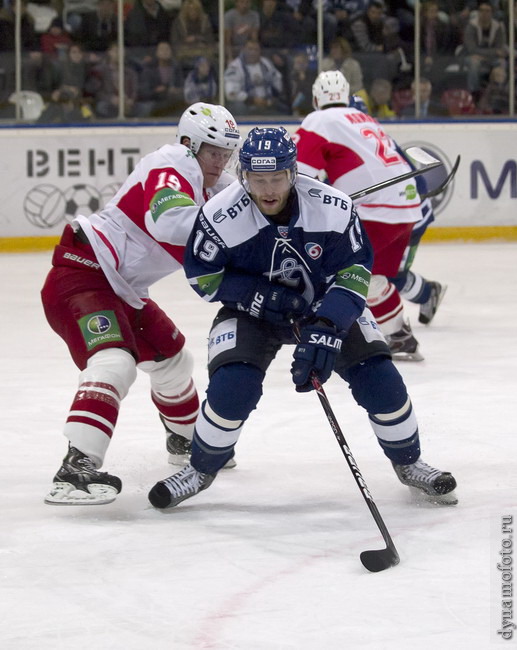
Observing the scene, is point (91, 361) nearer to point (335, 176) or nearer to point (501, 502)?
point (501, 502)

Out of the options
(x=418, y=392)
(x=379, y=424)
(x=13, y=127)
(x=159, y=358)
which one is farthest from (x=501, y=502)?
(x=13, y=127)

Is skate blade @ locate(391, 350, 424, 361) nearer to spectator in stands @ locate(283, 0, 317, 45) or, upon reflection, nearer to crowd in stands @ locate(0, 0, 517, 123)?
crowd in stands @ locate(0, 0, 517, 123)

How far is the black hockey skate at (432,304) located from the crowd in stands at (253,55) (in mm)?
3407

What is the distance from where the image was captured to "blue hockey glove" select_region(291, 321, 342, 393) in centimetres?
271

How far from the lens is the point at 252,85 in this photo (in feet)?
28.5

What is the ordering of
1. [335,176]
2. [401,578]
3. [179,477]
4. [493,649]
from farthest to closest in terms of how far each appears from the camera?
[335,176] → [179,477] → [401,578] → [493,649]

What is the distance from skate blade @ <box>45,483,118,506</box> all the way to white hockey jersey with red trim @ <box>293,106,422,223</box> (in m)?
2.41

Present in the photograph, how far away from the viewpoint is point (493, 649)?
2.03 m

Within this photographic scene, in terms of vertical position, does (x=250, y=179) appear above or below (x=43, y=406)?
above

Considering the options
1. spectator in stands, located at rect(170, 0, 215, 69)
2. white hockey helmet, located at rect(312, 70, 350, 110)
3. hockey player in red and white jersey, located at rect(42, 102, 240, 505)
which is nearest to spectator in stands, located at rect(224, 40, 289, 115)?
spectator in stands, located at rect(170, 0, 215, 69)

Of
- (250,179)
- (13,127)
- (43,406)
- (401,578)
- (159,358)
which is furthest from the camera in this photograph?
(13,127)

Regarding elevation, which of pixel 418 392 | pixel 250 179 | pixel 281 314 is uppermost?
pixel 250 179

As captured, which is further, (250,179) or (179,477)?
(179,477)

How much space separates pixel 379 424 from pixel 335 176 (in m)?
2.37
